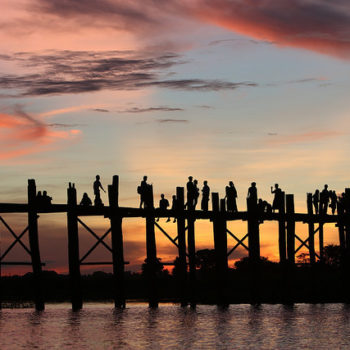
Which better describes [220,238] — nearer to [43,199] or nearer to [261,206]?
[261,206]

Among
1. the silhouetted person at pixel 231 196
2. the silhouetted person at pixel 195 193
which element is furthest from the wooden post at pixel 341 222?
the silhouetted person at pixel 195 193

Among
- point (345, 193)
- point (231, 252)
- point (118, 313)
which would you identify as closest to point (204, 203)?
point (231, 252)

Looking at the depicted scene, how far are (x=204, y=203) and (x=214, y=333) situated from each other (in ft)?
26.3

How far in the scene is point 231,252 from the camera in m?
35.5

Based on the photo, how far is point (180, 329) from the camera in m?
28.3

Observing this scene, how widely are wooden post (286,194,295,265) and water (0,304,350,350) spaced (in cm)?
219

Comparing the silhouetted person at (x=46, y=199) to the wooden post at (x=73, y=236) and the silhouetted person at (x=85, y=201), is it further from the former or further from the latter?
the silhouetted person at (x=85, y=201)

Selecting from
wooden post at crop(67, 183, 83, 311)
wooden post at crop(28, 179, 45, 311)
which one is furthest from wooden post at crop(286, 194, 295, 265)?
wooden post at crop(28, 179, 45, 311)

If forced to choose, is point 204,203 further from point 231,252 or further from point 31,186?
point 31,186

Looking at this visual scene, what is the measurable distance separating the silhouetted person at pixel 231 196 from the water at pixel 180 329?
401cm

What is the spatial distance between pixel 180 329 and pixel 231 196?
25.3 feet

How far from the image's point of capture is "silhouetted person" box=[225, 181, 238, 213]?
34.5m

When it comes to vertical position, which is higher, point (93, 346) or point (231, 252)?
point (231, 252)

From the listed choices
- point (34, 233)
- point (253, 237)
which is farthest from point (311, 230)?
point (34, 233)
